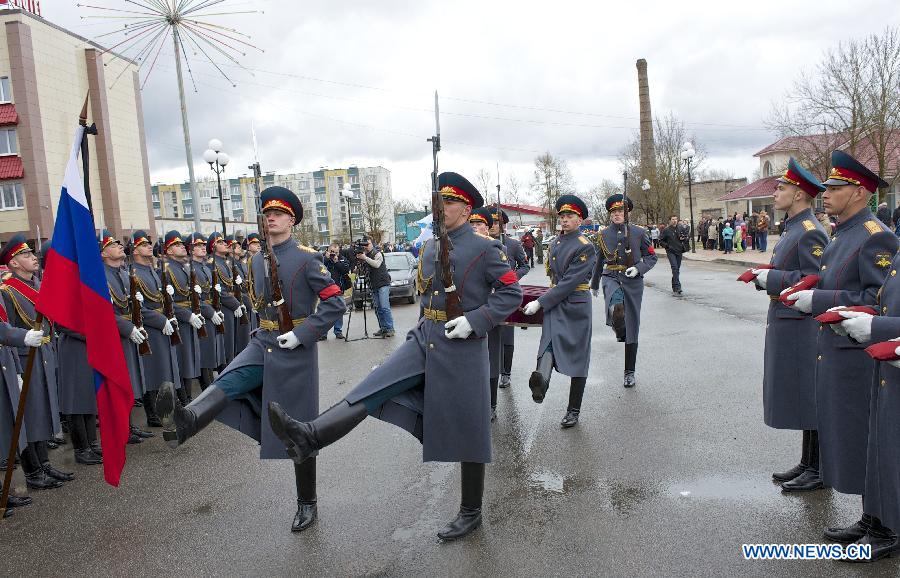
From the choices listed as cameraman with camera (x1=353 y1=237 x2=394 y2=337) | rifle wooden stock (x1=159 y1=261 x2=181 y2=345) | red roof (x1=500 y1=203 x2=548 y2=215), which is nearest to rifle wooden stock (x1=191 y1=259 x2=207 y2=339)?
A: rifle wooden stock (x1=159 y1=261 x2=181 y2=345)

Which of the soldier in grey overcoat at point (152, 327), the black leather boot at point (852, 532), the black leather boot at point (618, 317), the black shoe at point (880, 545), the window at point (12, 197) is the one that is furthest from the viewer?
the window at point (12, 197)

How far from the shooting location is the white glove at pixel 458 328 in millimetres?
4172

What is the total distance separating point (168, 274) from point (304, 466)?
169 inches

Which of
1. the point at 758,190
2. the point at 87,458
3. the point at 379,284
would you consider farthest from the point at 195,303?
the point at 758,190

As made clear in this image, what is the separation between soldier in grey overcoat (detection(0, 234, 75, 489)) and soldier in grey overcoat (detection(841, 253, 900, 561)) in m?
5.96

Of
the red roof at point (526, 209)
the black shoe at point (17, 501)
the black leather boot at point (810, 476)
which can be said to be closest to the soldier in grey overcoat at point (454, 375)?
the black leather boot at point (810, 476)

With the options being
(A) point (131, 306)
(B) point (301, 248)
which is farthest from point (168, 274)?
(B) point (301, 248)

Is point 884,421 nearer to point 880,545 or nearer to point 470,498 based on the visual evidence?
point 880,545

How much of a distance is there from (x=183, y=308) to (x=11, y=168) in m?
31.0

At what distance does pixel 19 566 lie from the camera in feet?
13.7

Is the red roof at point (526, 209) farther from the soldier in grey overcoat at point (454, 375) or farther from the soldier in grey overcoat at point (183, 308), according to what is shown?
the soldier in grey overcoat at point (454, 375)

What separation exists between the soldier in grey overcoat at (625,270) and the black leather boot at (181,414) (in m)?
4.96

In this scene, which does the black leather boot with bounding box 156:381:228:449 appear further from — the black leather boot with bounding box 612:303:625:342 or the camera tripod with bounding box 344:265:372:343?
the camera tripod with bounding box 344:265:372:343

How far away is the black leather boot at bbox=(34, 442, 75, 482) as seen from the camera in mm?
5828
